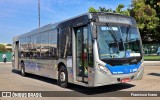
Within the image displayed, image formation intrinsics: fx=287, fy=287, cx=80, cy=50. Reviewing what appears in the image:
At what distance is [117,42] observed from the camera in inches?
413

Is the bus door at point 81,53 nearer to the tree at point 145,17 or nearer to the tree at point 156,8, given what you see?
the tree at point 145,17

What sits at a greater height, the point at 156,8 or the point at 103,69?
the point at 156,8

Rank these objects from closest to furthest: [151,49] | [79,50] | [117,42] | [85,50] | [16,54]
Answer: [117,42], [85,50], [79,50], [16,54], [151,49]

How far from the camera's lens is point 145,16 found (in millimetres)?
42812

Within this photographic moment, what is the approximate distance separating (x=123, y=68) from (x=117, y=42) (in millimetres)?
976

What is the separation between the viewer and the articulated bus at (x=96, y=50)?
396 inches

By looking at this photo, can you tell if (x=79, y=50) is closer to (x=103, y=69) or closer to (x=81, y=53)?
(x=81, y=53)

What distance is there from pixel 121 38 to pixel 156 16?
1431 inches

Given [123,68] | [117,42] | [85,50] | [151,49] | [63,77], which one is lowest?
[63,77]

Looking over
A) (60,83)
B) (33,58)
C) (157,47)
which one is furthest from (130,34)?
(157,47)

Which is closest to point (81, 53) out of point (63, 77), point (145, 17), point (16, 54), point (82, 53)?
point (82, 53)

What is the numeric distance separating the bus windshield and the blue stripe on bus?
375mm

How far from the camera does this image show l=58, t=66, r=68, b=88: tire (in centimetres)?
1221

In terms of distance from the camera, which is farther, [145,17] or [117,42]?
[145,17]
